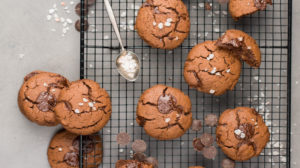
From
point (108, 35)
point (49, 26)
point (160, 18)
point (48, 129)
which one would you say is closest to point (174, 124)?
point (160, 18)

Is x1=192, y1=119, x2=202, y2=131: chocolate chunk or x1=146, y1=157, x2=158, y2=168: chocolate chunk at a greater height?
x1=192, y1=119, x2=202, y2=131: chocolate chunk

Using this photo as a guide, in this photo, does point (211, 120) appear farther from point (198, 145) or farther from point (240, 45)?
point (240, 45)

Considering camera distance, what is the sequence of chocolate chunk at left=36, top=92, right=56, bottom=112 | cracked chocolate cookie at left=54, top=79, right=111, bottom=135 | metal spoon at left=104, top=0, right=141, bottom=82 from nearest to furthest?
cracked chocolate cookie at left=54, top=79, right=111, bottom=135 < chocolate chunk at left=36, top=92, right=56, bottom=112 < metal spoon at left=104, top=0, right=141, bottom=82

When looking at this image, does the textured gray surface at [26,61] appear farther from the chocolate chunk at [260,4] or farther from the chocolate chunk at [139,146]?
the chocolate chunk at [260,4]

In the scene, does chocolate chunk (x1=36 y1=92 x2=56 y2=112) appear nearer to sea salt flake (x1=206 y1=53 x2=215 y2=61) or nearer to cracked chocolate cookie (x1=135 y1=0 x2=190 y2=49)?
cracked chocolate cookie (x1=135 y1=0 x2=190 y2=49)

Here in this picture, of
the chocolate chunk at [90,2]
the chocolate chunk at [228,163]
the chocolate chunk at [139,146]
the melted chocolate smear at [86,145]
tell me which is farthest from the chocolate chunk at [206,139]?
the chocolate chunk at [90,2]

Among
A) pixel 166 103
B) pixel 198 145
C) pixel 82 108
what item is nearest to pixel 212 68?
pixel 166 103

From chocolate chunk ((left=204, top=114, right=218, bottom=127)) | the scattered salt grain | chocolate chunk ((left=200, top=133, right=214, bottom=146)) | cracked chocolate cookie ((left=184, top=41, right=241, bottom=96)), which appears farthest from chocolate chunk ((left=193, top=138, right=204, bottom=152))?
the scattered salt grain
